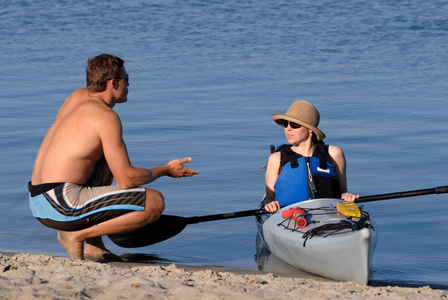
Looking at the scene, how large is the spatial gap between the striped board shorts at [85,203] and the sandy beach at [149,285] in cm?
35

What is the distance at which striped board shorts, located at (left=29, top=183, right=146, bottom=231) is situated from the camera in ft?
17.8

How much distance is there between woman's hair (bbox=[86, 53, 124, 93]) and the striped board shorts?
781 mm

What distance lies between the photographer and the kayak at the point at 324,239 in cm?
513

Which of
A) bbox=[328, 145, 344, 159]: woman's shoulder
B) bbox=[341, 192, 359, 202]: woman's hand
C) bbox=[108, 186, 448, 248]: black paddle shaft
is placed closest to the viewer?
bbox=[341, 192, 359, 202]: woman's hand

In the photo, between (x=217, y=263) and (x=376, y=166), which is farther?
(x=376, y=166)

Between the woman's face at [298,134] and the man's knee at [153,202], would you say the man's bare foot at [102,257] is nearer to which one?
the man's knee at [153,202]

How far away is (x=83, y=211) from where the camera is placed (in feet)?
17.8

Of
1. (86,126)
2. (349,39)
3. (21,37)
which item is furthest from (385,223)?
(21,37)

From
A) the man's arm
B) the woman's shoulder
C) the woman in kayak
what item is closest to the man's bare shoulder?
the man's arm

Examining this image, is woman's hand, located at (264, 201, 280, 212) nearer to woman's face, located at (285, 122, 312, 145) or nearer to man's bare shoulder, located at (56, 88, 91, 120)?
woman's face, located at (285, 122, 312, 145)

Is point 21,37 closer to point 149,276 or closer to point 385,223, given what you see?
point 385,223

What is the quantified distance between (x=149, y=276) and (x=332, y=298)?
1198mm

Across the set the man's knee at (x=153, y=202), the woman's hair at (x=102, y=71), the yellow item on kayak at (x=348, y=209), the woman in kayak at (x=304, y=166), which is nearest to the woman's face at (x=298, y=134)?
the woman in kayak at (x=304, y=166)

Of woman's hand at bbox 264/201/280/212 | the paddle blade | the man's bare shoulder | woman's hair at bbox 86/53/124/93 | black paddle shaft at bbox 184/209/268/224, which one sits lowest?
the paddle blade
